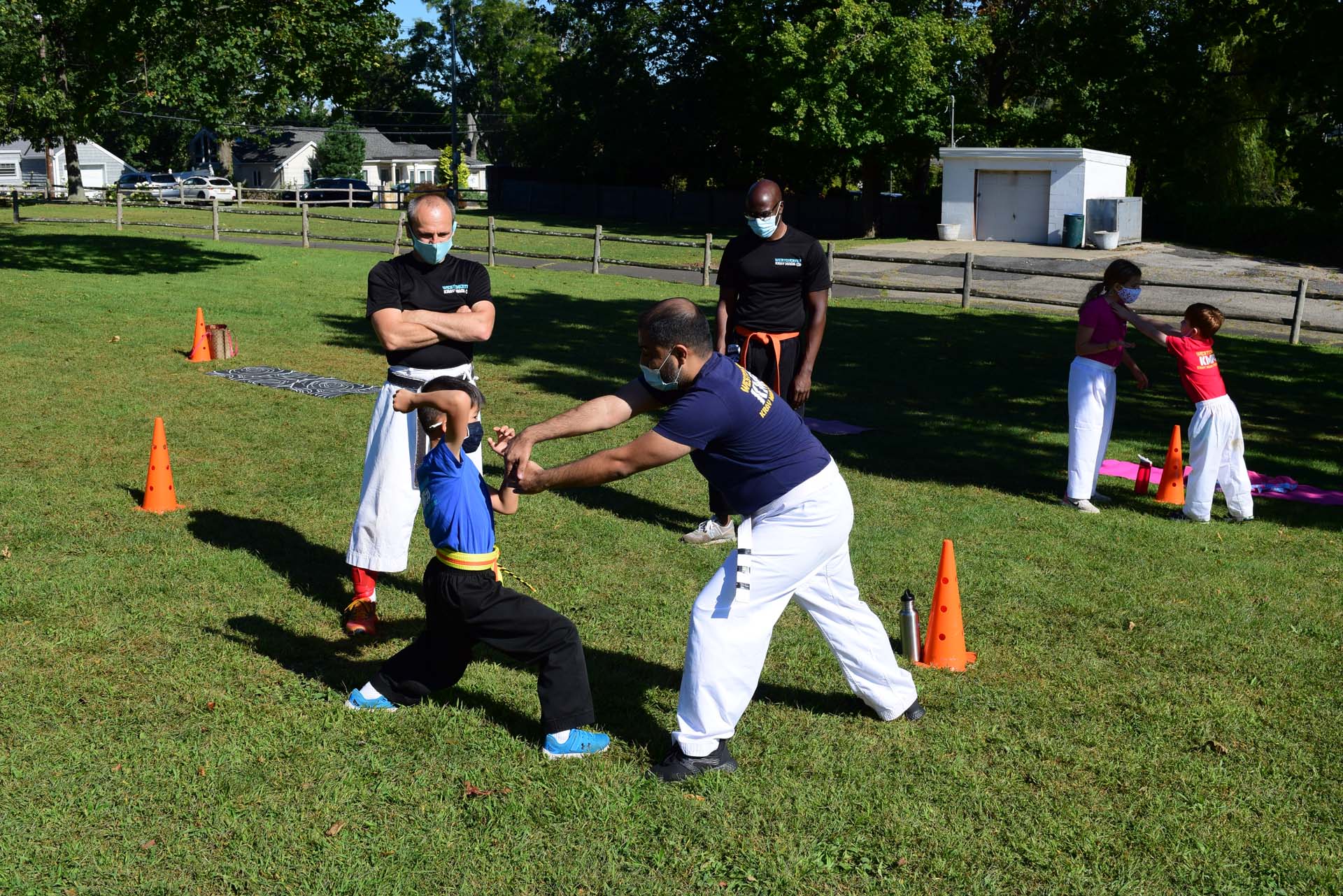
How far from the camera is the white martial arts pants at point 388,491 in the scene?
20.8ft

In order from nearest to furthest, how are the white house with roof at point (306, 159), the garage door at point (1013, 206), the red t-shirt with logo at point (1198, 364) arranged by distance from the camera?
the red t-shirt with logo at point (1198, 364) → the garage door at point (1013, 206) → the white house with roof at point (306, 159)

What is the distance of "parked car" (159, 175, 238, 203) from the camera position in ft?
188

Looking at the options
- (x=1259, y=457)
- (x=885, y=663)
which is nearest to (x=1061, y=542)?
(x=885, y=663)

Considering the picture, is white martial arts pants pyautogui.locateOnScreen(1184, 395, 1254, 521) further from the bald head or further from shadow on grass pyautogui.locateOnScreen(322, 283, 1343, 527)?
the bald head

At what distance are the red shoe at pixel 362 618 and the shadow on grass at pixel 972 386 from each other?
5.22m

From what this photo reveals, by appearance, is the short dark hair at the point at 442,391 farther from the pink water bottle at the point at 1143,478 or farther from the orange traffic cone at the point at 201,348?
the orange traffic cone at the point at 201,348

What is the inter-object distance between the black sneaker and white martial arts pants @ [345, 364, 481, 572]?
2216 millimetres

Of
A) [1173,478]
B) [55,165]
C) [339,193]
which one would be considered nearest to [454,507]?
[1173,478]

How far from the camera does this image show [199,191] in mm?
60219

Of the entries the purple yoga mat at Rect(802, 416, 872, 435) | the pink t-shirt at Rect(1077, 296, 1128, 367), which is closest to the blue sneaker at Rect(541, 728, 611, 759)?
the pink t-shirt at Rect(1077, 296, 1128, 367)

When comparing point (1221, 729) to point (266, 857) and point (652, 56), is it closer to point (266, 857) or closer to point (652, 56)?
point (266, 857)

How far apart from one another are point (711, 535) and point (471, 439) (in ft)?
11.6

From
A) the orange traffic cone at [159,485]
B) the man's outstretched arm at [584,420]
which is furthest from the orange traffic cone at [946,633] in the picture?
the orange traffic cone at [159,485]

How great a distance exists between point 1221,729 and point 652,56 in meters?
49.7
